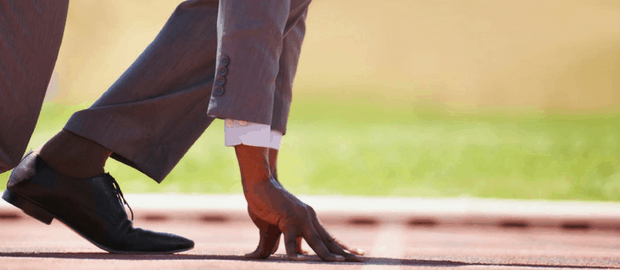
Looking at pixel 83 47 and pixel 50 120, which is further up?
pixel 83 47

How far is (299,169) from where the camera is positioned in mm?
5344

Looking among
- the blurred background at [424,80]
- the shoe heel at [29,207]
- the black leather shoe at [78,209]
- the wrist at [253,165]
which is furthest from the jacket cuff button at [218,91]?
the blurred background at [424,80]

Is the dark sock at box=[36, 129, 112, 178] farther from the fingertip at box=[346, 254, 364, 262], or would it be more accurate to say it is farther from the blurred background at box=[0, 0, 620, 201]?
the blurred background at box=[0, 0, 620, 201]

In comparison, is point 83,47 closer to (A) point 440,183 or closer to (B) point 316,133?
(B) point 316,133

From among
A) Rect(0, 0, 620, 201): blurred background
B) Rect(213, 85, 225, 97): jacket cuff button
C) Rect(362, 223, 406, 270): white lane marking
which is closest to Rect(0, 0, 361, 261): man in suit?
Rect(213, 85, 225, 97): jacket cuff button

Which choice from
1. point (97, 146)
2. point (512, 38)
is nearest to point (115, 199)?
point (97, 146)

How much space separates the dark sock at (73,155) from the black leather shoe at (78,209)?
0.6 inches

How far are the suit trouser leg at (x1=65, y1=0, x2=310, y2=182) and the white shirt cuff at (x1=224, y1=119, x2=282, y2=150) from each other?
250mm

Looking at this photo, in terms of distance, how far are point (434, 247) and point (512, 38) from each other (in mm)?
7463

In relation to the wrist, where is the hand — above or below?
below

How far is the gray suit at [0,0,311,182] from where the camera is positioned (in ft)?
4.73

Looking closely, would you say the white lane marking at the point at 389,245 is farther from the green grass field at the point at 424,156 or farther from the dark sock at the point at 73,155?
the green grass field at the point at 424,156

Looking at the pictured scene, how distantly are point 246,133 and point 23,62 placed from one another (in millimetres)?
487

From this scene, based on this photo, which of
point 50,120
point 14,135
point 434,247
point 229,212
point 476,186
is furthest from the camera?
point 50,120
